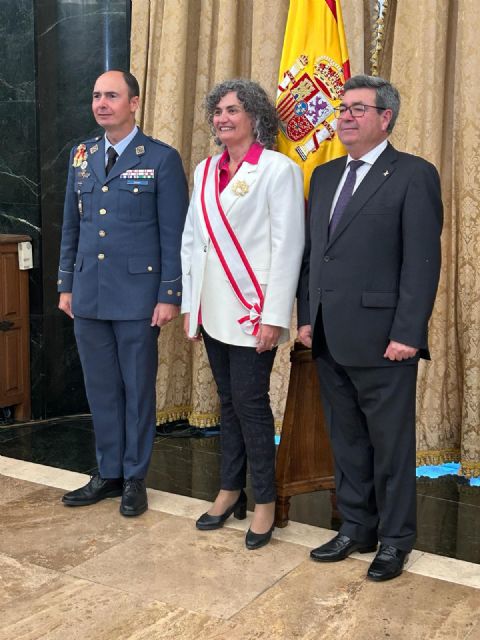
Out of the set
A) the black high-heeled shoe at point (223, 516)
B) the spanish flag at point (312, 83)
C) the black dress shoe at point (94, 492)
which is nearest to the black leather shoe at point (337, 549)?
the black high-heeled shoe at point (223, 516)

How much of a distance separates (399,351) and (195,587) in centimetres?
86

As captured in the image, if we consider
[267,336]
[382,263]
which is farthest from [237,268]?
[382,263]

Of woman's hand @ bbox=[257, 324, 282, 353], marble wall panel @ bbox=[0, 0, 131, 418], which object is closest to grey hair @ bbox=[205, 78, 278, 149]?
woman's hand @ bbox=[257, 324, 282, 353]

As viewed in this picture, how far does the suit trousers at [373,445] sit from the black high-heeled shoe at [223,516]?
39 centimetres

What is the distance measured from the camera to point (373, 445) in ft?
8.18

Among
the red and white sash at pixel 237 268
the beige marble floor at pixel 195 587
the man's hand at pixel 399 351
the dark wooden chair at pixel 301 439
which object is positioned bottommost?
the beige marble floor at pixel 195 587

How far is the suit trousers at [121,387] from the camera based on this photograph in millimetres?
2951

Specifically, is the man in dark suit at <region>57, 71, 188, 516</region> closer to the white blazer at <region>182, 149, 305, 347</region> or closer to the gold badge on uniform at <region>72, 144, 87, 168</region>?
the gold badge on uniform at <region>72, 144, 87, 168</region>

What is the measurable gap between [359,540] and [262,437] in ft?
1.37

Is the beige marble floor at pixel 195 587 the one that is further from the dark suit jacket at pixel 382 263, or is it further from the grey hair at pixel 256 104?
the grey hair at pixel 256 104

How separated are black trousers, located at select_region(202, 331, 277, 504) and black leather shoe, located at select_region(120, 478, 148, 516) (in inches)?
14.3

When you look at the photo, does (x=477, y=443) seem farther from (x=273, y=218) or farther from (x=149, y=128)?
(x=149, y=128)

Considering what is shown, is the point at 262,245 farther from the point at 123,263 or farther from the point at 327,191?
the point at 123,263

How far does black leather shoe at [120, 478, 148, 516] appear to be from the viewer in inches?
116
